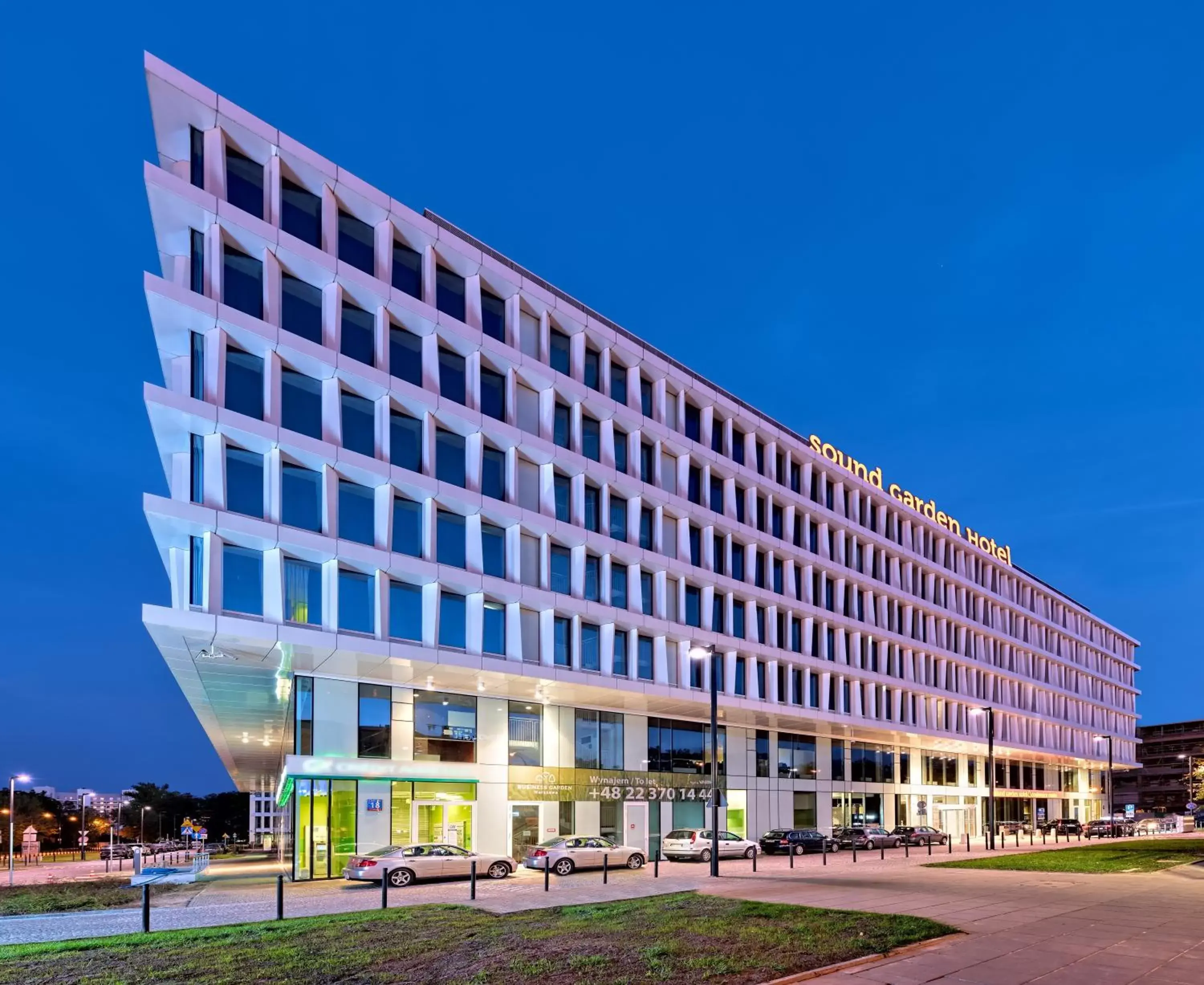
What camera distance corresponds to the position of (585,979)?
13.2 meters

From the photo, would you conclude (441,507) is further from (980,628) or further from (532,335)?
(980,628)

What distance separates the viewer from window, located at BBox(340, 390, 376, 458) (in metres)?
33.1

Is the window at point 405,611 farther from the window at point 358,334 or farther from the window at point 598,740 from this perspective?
the window at point 598,740

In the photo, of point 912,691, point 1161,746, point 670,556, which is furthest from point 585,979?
point 1161,746

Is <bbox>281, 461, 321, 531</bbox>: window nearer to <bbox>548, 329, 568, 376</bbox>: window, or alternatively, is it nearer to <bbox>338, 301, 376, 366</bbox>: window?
<bbox>338, 301, 376, 366</bbox>: window

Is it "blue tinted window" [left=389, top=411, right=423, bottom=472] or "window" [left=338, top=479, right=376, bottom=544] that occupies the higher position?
"blue tinted window" [left=389, top=411, right=423, bottom=472]

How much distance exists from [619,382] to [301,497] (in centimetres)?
1895

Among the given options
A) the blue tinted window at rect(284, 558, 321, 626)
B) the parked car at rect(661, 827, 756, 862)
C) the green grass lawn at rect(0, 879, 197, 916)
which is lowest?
the parked car at rect(661, 827, 756, 862)

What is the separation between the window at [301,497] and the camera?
30.7 meters

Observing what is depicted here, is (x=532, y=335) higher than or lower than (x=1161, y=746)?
higher

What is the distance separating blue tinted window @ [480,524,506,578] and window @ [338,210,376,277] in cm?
1045

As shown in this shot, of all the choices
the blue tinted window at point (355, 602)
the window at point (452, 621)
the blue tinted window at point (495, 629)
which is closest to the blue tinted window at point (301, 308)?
the blue tinted window at point (355, 602)

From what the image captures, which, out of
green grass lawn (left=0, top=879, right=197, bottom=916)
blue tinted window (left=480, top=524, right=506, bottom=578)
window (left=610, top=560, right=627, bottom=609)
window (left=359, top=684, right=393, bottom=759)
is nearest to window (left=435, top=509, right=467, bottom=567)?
blue tinted window (left=480, top=524, right=506, bottom=578)

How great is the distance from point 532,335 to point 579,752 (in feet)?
59.9
